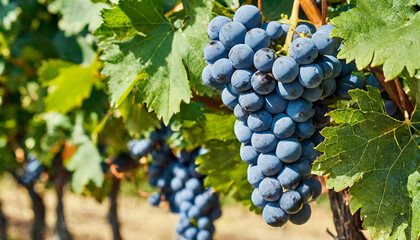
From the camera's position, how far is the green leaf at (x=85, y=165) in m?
2.22

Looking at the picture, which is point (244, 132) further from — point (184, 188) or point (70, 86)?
point (70, 86)

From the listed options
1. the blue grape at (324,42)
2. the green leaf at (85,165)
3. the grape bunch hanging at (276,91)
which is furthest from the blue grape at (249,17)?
the green leaf at (85,165)

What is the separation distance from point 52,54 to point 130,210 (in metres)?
6.36

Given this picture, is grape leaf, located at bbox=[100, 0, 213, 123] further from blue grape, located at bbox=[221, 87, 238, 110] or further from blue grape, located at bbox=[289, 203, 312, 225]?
blue grape, located at bbox=[289, 203, 312, 225]

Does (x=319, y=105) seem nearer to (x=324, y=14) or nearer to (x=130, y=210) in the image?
(x=324, y=14)

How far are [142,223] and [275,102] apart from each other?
23.9ft

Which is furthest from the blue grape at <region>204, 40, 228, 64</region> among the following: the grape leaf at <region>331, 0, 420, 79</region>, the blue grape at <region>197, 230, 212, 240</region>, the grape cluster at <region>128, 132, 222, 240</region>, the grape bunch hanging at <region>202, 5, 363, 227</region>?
the blue grape at <region>197, 230, 212, 240</region>

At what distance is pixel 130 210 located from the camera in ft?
28.7

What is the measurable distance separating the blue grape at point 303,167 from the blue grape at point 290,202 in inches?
1.7

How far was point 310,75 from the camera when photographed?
77 cm

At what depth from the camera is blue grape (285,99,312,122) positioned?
32.4 inches

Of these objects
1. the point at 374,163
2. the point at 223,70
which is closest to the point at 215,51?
the point at 223,70

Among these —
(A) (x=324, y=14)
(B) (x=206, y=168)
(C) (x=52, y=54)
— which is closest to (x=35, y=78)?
(C) (x=52, y=54)

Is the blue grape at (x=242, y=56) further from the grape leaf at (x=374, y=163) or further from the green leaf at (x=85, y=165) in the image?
the green leaf at (x=85, y=165)
